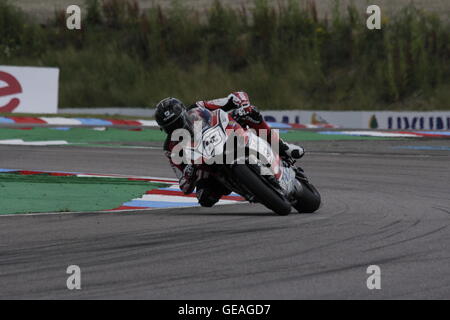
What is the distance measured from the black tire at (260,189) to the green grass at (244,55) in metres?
23.4

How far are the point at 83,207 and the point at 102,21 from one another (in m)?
33.3

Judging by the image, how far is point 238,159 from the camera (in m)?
9.25

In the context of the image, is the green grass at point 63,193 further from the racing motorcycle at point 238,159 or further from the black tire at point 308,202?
the black tire at point 308,202

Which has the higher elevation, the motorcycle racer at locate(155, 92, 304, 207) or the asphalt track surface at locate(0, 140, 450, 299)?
the motorcycle racer at locate(155, 92, 304, 207)

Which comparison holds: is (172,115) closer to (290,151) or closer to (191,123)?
(191,123)

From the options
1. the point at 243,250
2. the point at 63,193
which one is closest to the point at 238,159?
the point at 243,250

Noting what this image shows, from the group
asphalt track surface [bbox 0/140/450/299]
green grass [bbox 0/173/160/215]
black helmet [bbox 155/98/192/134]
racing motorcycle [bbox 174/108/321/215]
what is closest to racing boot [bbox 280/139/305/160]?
racing motorcycle [bbox 174/108/321/215]

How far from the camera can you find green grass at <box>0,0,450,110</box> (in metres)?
34.3

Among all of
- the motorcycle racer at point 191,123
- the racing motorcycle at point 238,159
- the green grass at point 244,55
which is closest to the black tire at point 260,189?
the racing motorcycle at point 238,159

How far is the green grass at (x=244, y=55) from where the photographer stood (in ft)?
113

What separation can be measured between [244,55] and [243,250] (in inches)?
1240

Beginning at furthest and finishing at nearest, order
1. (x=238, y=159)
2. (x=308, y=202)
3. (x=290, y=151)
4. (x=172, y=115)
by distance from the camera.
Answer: (x=290, y=151), (x=308, y=202), (x=172, y=115), (x=238, y=159)

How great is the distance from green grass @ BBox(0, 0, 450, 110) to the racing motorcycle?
2338 centimetres

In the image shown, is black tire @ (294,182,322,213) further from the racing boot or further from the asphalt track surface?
the racing boot
